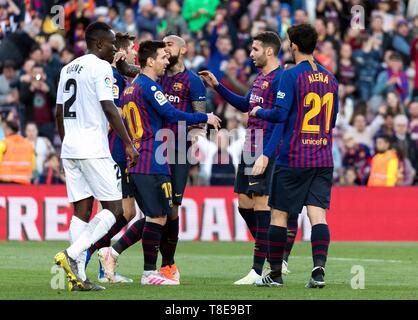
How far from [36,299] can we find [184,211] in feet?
34.5

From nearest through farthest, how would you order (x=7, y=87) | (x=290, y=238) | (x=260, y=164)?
(x=260, y=164) → (x=290, y=238) → (x=7, y=87)

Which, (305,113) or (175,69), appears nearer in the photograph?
(305,113)

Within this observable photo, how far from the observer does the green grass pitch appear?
10977 millimetres

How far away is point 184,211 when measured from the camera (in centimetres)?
2091

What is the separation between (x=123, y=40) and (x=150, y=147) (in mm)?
1582

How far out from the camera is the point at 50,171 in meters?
21.8

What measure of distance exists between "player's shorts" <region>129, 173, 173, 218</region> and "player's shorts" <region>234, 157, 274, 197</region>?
111 centimetres

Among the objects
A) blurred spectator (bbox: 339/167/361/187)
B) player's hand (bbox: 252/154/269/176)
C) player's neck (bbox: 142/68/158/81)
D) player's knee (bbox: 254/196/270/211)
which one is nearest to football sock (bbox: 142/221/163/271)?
player's hand (bbox: 252/154/269/176)

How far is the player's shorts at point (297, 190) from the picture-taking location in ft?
38.0

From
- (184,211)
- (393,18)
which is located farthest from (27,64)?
(393,18)

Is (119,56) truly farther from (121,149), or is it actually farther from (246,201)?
(246,201)

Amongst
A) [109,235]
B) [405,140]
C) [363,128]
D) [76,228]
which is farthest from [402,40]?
[76,228]

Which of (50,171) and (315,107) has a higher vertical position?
(315,107)
